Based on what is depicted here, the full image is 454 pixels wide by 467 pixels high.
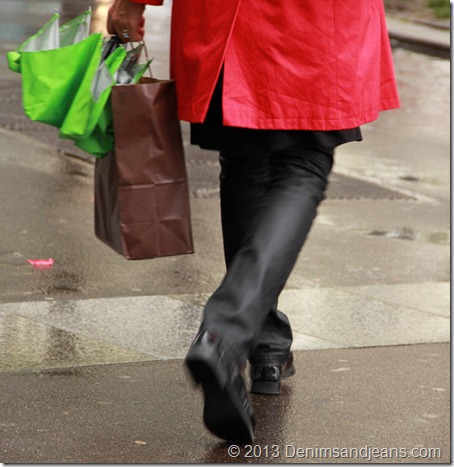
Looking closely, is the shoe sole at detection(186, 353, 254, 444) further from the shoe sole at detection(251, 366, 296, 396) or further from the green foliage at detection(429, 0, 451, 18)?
the green foliage at detection(429, 0, 451, 18)

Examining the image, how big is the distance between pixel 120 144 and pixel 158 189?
0.59 ft

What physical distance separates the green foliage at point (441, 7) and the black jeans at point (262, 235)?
2088 cm

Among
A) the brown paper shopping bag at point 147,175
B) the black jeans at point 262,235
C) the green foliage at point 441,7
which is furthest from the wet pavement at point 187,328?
the green foliage at point 441,7

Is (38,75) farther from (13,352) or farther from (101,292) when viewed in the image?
(101,292)

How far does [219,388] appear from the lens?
2.99 m

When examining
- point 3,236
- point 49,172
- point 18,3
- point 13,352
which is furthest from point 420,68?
point 13,352

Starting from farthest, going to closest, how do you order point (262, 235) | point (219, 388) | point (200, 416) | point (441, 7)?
point (441, 7) → point (200, 416) → point (262, 235) → point (219, 388)

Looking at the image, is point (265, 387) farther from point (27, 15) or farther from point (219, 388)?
point (27, 15)

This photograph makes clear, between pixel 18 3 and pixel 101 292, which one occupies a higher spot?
pixel 101 292

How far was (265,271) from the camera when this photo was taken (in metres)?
3.16

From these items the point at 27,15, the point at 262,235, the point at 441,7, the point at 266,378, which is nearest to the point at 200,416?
the point at 266,378

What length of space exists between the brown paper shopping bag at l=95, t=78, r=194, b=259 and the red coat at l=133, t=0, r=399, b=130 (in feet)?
0.50

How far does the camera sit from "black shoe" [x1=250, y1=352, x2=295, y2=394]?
12.1ft

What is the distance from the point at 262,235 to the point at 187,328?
1214 mm
